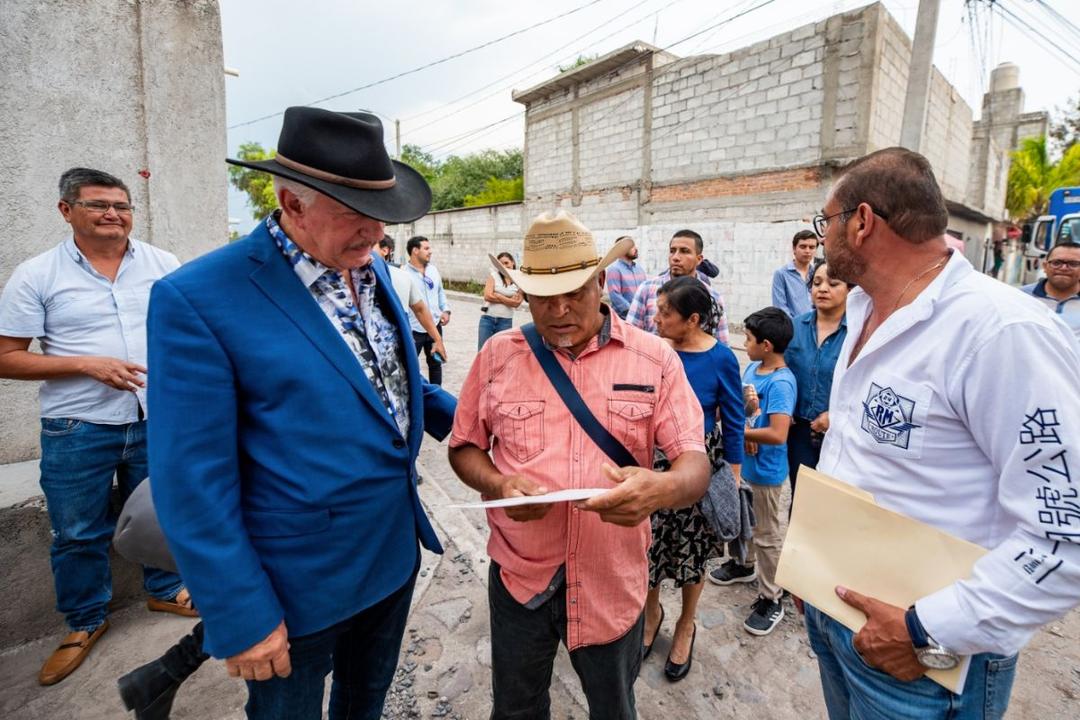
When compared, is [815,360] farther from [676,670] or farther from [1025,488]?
[1025,488]

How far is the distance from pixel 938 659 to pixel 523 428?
1.15 metres

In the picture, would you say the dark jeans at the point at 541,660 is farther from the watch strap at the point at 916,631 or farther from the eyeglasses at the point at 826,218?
the eyeglasses at the point at 826,218

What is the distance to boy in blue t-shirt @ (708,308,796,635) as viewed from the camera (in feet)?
9.68

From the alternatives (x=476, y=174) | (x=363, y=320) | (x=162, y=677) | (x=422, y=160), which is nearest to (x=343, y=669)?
(x=162, y=677)

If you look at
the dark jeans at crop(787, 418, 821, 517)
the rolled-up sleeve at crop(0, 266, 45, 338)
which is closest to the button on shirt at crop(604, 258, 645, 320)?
the dark jeans at crop(787, 418, 821, 517)

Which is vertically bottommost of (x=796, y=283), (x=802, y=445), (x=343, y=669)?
(x=343, y=669)

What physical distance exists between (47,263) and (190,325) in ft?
6.39

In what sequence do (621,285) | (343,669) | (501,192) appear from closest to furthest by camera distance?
(343,669) < (621,285) < (501,192)

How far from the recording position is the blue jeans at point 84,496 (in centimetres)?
255

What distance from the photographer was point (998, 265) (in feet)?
60.3

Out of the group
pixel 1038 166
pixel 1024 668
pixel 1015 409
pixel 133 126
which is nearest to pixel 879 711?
pixel 1015 409

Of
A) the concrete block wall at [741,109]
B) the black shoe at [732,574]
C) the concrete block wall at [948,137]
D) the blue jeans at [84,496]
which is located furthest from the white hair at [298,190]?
the concrete block wall at [948,137]

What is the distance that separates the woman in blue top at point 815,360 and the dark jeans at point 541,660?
1.80 meters

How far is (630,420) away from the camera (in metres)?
1.65
